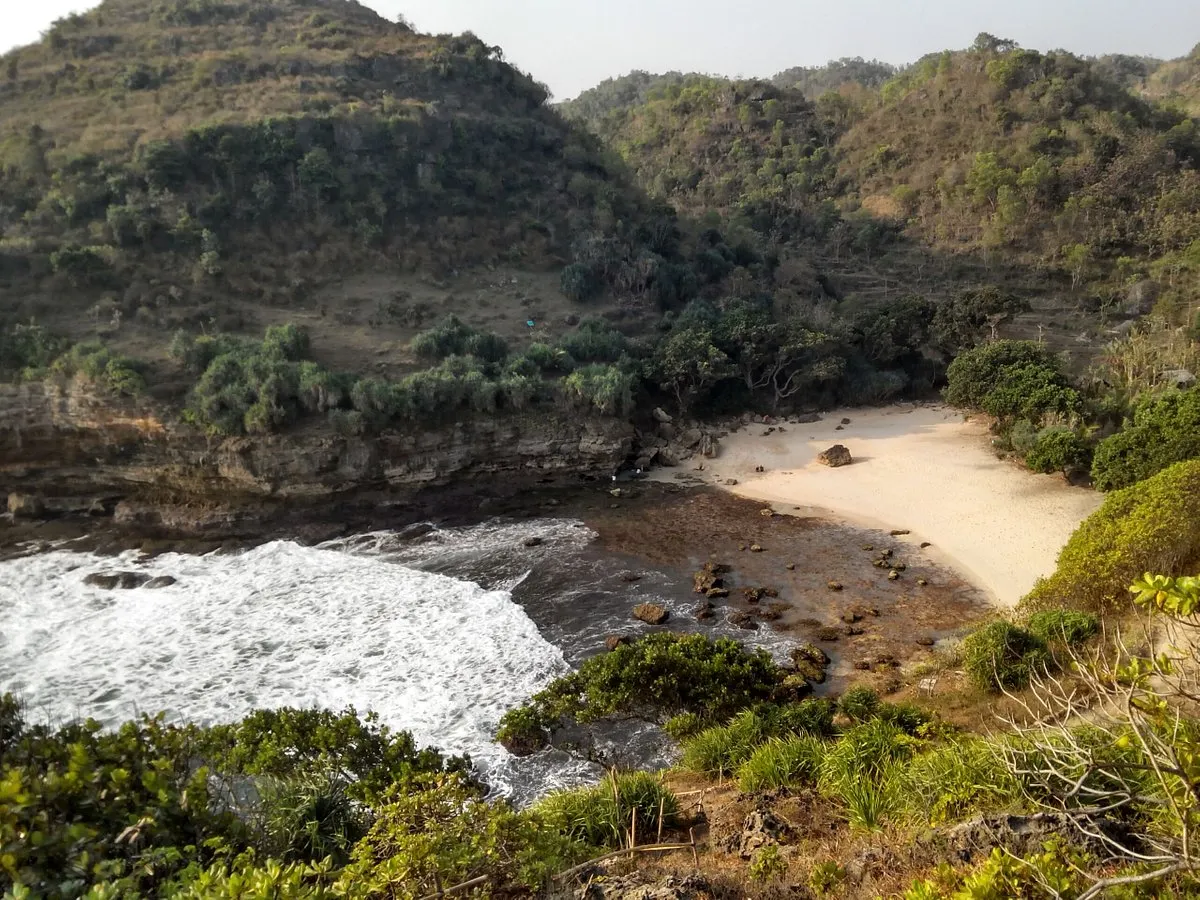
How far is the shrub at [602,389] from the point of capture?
98.9 ft

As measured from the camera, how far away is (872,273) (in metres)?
52.2

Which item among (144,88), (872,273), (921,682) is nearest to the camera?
(921,682)

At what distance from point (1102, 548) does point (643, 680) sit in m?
12.2

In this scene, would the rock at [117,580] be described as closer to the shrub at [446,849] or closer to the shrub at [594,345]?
the shrub at [446,849]

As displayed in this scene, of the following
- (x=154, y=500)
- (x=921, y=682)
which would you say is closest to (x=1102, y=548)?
(x=921, y=682)

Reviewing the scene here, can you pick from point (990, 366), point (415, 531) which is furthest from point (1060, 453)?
point (415, 531)

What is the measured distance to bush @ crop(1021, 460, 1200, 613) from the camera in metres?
15.0

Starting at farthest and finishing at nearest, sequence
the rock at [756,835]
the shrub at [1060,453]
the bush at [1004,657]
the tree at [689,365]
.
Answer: the tree at [689,365] < the shrub at [1060,453] < the bush at [1004,657] < the rock at [756,835]

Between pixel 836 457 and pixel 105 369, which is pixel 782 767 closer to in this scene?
pixel 836 457

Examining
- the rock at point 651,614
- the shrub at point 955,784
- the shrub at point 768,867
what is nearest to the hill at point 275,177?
the rock at point 651,614

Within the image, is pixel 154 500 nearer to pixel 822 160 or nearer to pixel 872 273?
pixel 872 273

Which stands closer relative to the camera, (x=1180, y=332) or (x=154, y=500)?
(x=154, y=500)

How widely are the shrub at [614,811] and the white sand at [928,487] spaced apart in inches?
574

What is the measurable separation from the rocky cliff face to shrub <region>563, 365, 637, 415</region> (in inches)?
287
